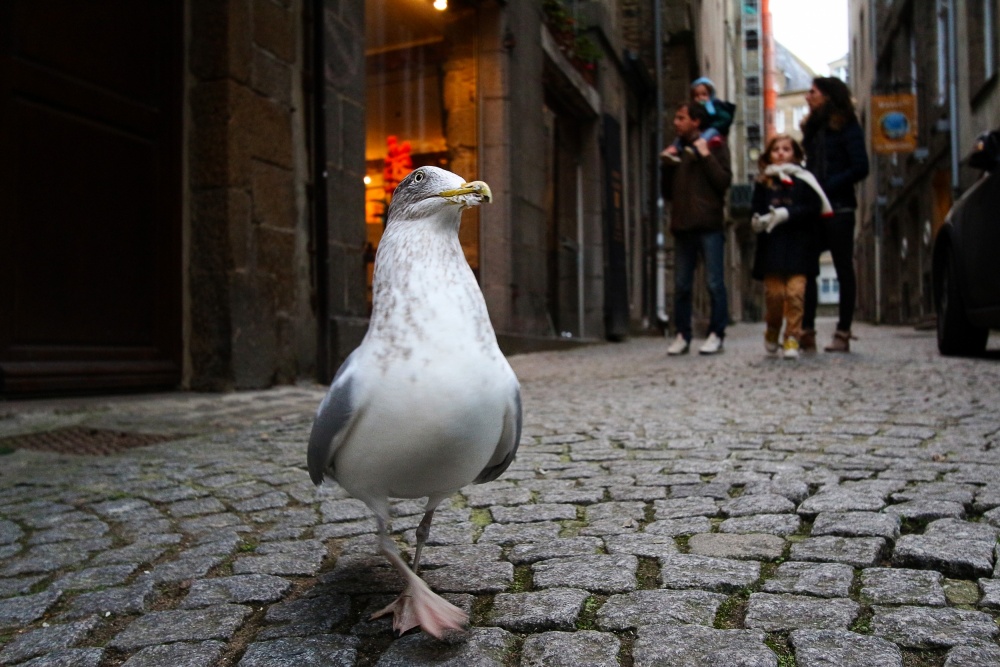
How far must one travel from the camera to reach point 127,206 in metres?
5.31

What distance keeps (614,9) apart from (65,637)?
15.6 metres

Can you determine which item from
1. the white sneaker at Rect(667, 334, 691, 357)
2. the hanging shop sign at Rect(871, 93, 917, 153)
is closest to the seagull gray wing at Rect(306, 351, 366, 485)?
the white sneaker at Rect(667, 334, 691, 357)

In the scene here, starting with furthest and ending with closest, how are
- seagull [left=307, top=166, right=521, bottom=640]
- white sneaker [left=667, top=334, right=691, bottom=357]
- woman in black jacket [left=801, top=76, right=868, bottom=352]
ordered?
white sneaker [left=667, top=334, right=691, bottom=357]
woman in black jacket [left=801, top=76, right=868, bottom=352]
seagull [left=307, top=166, right=521, bottom=640]

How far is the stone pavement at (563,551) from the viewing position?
1671mm

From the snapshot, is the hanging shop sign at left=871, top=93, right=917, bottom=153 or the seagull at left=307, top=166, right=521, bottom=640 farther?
the hanging shop sign at left=871, top=93, right=917, bottom=153

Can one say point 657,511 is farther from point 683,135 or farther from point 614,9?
point 614,9

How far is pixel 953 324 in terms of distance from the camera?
7363 millimetres

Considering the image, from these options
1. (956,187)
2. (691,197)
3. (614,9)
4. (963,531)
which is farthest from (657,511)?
(614,9)

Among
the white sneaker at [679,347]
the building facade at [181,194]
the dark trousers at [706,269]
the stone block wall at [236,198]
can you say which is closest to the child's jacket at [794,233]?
the dark trousers at [706,269]

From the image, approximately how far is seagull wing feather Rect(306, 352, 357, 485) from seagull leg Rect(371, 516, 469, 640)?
7.8 inches

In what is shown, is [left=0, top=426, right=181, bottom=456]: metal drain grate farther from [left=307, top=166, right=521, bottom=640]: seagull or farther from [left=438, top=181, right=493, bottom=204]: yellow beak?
[left=438, top=181, right=493, bottom=204]: yellow beak

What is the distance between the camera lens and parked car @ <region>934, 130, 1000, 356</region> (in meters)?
6.18

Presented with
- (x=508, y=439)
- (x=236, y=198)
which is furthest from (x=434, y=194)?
(x=236, y=198)

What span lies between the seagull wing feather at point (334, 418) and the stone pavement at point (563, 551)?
1.23 ft
